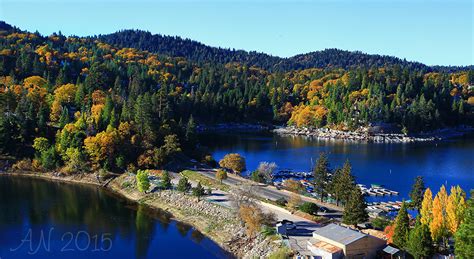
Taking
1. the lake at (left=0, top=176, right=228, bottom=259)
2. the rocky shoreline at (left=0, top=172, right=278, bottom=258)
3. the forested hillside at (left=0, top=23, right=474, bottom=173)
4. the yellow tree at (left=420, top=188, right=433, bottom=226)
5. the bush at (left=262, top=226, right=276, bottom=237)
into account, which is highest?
the forested hillside at (left=0, top=23, right=474, bottom=173)

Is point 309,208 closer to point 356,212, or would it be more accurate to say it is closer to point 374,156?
point 356,212

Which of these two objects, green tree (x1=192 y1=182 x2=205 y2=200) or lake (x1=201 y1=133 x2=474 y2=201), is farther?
lake (x1=201 y1=133 x2=474 y2=201)

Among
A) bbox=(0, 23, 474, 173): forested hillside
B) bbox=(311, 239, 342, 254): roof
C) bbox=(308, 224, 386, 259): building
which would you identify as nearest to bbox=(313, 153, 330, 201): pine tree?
bbox=(308, 224, 386, 259): building

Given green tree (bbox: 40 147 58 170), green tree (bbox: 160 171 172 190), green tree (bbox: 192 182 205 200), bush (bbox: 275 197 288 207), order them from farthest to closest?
green tree (bbox: 40 147 58 170) < green tree (bbox: 160 171 172 190) < green tree (bbox: 192 182 205 200) < bush (bbox: 275 197 288 207)

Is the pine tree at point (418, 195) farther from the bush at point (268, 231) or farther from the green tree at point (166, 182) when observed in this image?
the green tree at point (166, 182)

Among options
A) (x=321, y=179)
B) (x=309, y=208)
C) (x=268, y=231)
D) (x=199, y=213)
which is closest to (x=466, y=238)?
(x=268, y=231)

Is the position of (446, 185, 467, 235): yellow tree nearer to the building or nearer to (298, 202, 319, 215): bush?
the building

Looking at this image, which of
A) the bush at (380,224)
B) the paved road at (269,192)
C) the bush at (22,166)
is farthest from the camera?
the bush at (22,166)

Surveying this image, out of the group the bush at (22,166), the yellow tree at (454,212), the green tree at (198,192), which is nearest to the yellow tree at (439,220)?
the yellow tree at (454,212)

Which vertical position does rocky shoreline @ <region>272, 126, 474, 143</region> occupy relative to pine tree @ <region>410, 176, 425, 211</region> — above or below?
above
